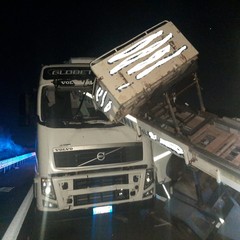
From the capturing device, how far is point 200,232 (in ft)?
19.5

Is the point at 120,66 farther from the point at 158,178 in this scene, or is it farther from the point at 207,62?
the point at 207,62

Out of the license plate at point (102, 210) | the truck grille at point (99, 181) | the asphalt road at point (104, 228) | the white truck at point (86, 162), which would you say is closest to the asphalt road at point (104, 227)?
the asphalt road at point (104, 228)

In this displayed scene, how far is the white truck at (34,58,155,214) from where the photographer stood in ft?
21.1

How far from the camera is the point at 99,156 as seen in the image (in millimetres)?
6625

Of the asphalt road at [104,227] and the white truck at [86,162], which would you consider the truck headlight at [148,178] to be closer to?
the white truck at [86,162]

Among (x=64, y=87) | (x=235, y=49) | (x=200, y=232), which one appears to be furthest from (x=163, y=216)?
(x=235, y=49)

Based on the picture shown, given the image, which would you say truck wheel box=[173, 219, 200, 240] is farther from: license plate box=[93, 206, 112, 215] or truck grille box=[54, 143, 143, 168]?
truck grille box=[54, 143, 143, 168]

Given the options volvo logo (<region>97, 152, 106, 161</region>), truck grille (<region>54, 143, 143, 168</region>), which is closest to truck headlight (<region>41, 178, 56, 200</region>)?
truck grille (<region>54, 143, 143, 168</region>)

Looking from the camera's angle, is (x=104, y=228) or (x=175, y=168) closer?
(x=104, y=228)

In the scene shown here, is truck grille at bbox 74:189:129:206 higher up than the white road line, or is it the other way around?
truck grille at bbox 74:189:129:206

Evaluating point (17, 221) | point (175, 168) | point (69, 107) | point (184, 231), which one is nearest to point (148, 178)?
point (175, 168)

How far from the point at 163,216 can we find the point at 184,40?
3.41 metres

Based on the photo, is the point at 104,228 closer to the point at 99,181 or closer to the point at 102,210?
the point at 102,210

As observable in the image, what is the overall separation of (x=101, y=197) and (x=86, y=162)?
70cm
